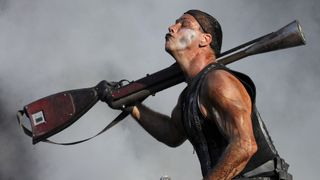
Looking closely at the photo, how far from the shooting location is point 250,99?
187 inches

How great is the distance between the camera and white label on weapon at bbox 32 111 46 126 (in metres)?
6.22

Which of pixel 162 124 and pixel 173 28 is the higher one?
pixel 173 28

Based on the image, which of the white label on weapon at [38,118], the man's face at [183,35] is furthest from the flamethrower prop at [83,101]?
the man's face at [183,35]

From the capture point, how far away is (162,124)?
6164mm

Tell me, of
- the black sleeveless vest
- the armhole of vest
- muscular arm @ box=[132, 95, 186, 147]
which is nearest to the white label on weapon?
muscular arm @ box=[132, 95, 186, 147]

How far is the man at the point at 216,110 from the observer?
4465mm

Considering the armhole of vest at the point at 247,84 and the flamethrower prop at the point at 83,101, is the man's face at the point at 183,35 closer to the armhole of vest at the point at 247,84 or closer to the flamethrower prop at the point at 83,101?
the flamethrower prop at the point at 83,101

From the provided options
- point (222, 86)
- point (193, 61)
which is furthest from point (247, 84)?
point (193, 61)

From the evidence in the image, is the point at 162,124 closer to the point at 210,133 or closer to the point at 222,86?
the point at 210,133

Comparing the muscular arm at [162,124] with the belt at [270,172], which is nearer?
the belt at [270,172]

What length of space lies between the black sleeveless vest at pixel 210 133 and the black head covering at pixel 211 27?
404 mm

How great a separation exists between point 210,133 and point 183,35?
991mm

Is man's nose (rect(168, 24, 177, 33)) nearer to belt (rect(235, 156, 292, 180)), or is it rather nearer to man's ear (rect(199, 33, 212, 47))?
man's ear (rect(199, 33, 212, 47))

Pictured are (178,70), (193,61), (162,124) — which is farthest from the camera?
(162,124)
